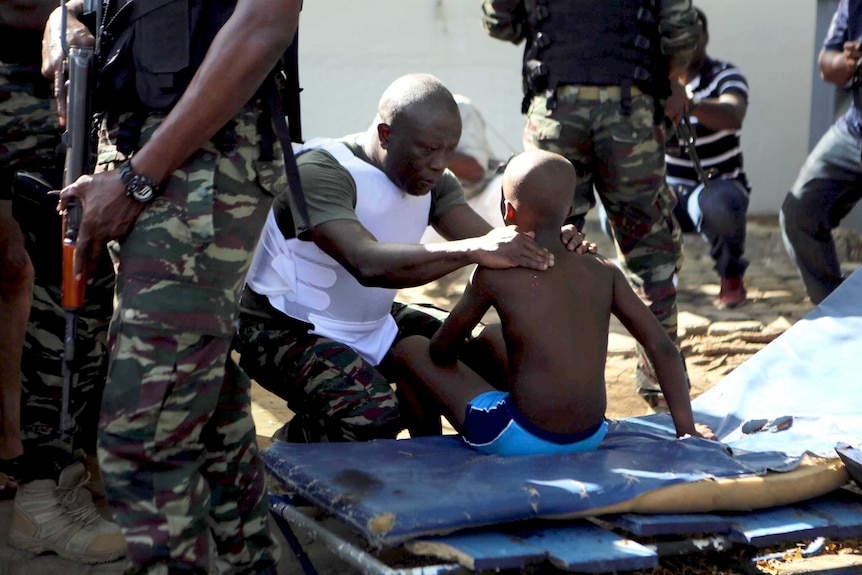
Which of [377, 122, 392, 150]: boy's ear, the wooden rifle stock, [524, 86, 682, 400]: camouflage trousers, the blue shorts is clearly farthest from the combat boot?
[524, 86, 682, 400]: camouflage trousers

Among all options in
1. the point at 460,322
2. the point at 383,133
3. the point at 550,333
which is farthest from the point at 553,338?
the point at 383,133

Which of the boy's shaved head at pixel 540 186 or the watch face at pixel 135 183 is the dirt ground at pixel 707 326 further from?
the watch face at pixel 135 183

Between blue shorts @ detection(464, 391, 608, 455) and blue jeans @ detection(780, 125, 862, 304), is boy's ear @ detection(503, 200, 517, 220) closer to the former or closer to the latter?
blue shorts @ detection(464, 391, 608, 455)

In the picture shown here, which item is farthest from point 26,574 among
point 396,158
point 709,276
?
point 709,276

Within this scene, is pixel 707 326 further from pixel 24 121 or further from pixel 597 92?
pixel 24 121

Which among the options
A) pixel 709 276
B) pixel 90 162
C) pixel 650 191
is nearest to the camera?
pixel 90 162

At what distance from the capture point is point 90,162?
235cm

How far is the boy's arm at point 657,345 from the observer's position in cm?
279

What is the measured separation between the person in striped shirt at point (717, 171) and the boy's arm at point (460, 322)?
2902 mm

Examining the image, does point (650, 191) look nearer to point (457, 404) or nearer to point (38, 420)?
point (457, 404)

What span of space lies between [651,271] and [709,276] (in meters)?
2.81

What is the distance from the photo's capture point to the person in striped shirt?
550 centimetres

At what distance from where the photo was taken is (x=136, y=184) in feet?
6.65

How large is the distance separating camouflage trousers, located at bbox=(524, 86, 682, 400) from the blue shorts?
3.72 feet
